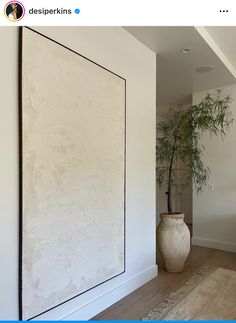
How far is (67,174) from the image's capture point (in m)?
2.03

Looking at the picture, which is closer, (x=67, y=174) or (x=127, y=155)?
(x=67, y=174)

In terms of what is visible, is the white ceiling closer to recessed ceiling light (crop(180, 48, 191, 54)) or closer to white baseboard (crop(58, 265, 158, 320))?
recessed ceiling light (crop(180, 48, 191, 54))

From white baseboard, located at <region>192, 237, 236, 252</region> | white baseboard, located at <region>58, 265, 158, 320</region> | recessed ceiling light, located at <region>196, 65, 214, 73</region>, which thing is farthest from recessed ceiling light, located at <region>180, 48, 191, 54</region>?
white baseboard, located at <region>192, 237, 236, 252</region>

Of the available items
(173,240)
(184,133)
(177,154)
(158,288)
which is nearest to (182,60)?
(184,133)

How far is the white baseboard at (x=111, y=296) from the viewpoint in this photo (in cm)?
214

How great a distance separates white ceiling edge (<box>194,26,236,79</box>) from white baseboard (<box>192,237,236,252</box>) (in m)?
2.54

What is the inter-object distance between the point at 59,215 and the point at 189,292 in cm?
158

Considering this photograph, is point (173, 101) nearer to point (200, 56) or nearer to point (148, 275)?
point (200, 56)

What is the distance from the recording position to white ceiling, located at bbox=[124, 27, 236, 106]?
267cm

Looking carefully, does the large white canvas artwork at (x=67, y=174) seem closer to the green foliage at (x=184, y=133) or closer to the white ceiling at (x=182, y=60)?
the white ceiling at (x=182, y=60)

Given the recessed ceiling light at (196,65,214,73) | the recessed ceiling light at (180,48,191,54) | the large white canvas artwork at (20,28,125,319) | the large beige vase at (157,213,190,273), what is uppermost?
the recessed ceiling light at (180,48,191,54)

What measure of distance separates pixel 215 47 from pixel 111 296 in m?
2.83
